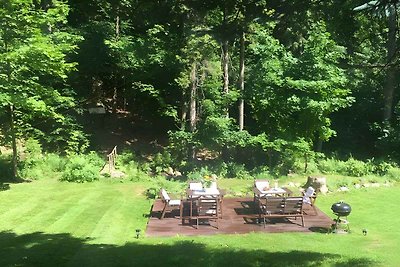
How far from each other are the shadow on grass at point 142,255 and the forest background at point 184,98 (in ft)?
11.8

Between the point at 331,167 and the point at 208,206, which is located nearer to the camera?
the point at 208,206

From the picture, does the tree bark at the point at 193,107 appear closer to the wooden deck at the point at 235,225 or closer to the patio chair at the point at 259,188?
the patio chair at the point at 259,188

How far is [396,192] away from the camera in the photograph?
568 inches

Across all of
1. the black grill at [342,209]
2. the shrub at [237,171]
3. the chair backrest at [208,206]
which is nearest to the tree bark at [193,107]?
the shrub at [237,171]

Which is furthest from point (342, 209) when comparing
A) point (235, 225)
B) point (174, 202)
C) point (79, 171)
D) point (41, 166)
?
point (41, 166)

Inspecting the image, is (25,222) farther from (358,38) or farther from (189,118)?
(189,118)

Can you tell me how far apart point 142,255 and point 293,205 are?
14.8ft

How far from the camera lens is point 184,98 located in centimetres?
2066

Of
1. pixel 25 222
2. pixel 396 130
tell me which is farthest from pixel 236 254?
pixel 396 130

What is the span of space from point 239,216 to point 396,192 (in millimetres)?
6563

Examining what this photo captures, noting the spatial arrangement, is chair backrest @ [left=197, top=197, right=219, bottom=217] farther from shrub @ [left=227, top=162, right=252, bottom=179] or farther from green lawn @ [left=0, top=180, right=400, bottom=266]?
shrub @ [left=227, top=162, right=252, bottom=179]

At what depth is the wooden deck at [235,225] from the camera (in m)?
9.73

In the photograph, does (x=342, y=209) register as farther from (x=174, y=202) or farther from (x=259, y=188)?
(x=174, y=202)

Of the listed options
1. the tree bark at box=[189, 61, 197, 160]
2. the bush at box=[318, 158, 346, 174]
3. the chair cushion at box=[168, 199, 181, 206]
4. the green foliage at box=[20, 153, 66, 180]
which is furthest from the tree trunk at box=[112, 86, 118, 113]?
the chair cushion at box=[168, 199, 181, 206]
